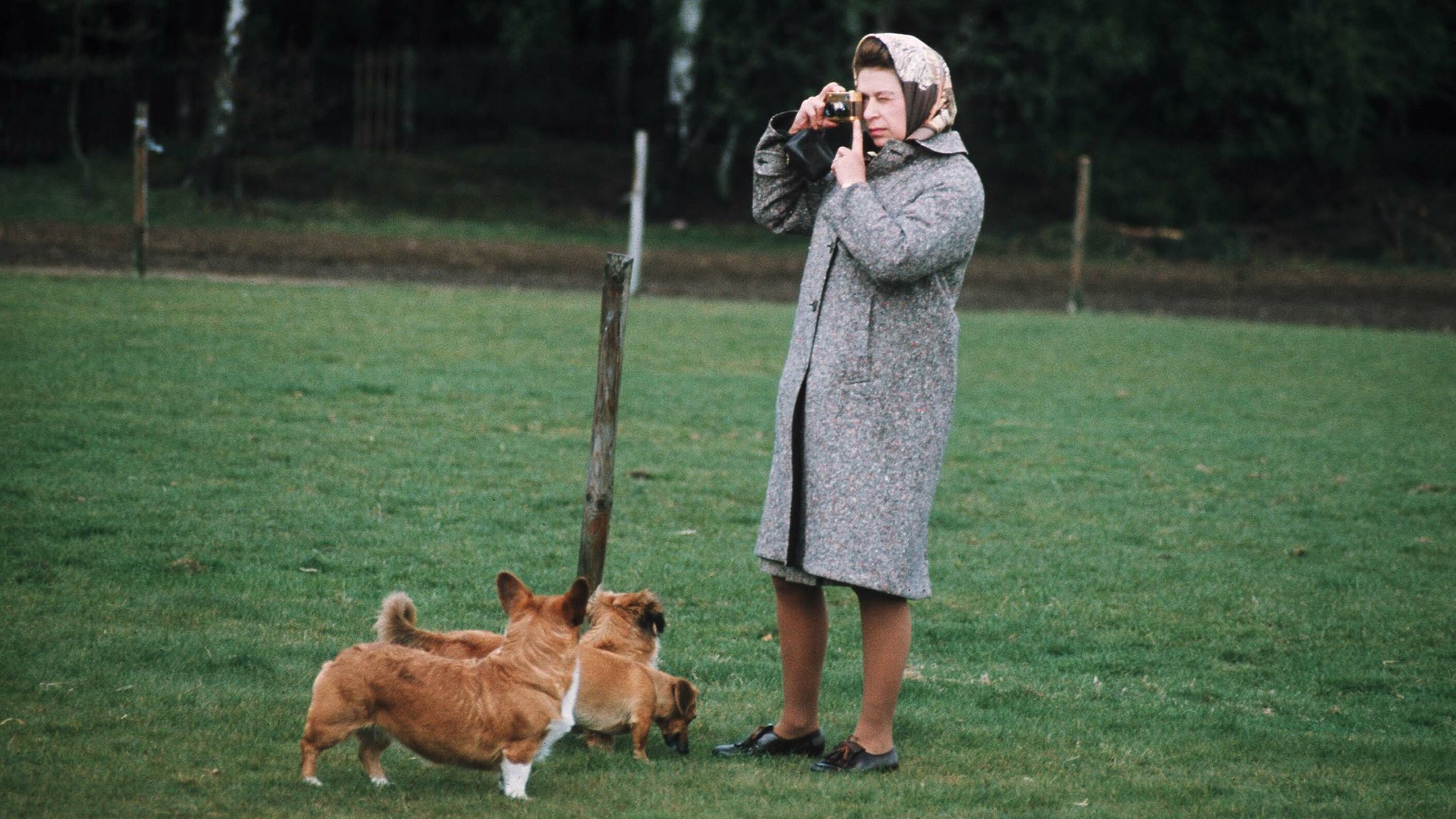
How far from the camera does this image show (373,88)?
1347 inches

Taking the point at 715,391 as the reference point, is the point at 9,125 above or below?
above

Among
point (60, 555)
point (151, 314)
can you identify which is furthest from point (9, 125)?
point (60, 555)

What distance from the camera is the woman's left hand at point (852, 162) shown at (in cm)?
420

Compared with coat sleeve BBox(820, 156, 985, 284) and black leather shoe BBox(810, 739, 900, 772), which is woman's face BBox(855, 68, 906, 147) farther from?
black leather shoe BBox(810, 739, 900, 772)

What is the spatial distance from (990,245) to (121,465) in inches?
910

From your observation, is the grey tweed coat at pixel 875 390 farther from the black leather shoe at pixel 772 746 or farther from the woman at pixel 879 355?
the black leather shoe at pixel 772 746

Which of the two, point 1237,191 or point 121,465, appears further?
point 1237,191

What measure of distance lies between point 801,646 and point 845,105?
1.66 meters

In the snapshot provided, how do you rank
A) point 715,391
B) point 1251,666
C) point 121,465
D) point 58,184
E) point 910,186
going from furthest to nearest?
point 58,184 → point 715,391 → point 121,465 → point 1251,666 → point 910,186

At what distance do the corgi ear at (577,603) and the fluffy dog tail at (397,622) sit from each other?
558mm

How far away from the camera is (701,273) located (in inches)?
912

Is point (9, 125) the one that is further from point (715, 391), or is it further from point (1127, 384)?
point (1127, 384)

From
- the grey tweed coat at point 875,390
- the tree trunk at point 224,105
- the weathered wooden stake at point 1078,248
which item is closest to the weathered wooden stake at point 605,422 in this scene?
the grey tweed coat at point 875,390

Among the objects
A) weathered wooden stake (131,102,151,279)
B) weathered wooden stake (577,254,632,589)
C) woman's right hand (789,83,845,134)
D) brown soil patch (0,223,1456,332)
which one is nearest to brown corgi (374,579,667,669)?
weathered wooden stake (577,254,632,589)
